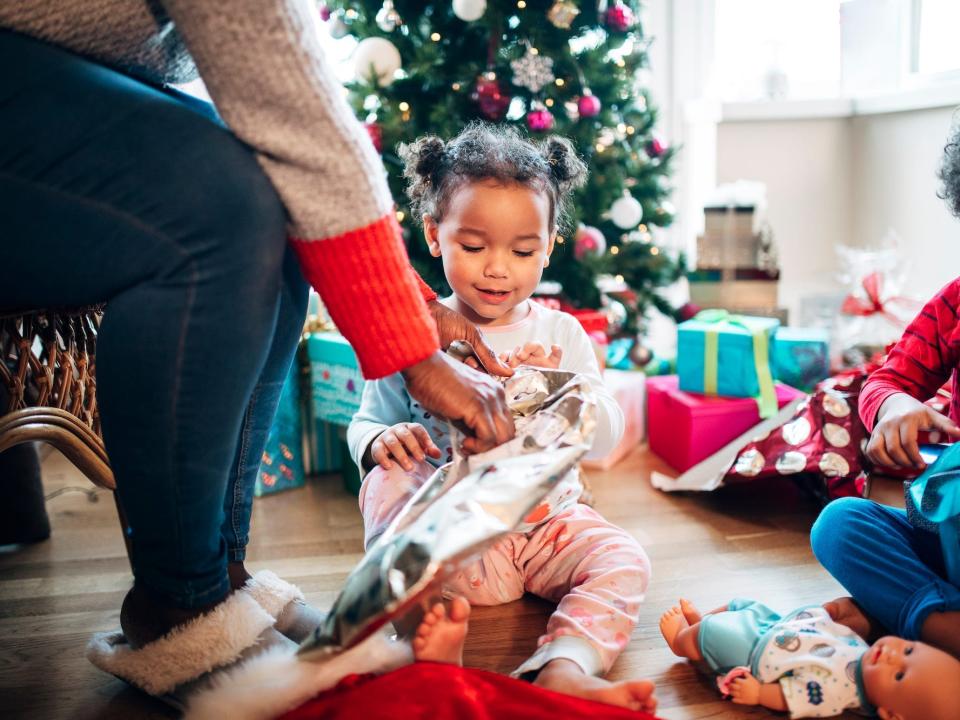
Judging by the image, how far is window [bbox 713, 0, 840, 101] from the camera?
9.29 feet

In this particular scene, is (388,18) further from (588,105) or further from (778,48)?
(778,48)

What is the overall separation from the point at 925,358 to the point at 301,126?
0.95 meters

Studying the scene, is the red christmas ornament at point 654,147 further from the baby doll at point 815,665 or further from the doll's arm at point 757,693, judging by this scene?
the doll's arm at point 757,693

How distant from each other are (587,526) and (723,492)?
592 mm

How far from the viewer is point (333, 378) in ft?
5.77

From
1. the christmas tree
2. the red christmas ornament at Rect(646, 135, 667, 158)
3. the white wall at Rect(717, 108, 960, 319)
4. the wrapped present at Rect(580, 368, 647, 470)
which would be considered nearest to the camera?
the wrapped present at Rect(580, 368, 647, 470)

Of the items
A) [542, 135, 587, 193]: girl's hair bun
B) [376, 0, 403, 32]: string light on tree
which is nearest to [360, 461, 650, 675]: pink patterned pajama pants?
[542, 135, 587, 193]: girl's hair bun

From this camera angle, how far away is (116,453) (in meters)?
0.82

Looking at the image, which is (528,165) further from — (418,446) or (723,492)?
(723,492)

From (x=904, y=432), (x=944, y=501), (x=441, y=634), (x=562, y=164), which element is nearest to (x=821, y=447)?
(x=904, y=432)

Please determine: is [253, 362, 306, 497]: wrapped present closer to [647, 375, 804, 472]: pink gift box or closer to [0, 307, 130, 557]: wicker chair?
[0, 307, 130, 557]: wicker chair

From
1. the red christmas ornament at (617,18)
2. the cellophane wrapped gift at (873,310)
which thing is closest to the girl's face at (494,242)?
the red christmas ornament at (617,18)

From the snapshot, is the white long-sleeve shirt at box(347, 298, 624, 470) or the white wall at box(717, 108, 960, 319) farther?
the white wall at box(717, 108, 960, 319)

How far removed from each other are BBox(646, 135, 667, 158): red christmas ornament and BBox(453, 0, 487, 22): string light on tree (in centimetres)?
61
